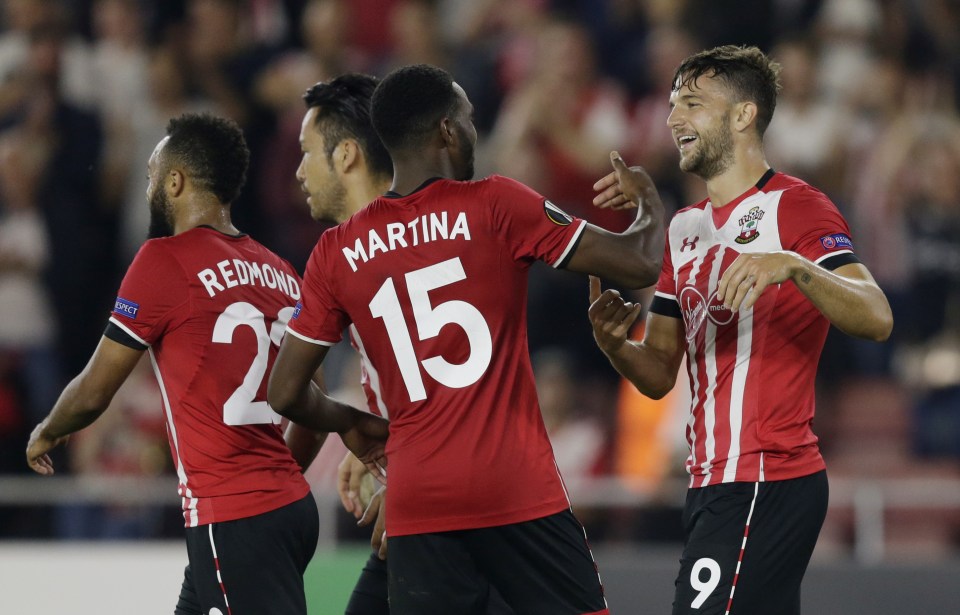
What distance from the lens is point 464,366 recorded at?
427 centimetres

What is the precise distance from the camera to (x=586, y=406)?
946cm

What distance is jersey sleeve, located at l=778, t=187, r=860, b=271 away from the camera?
14.1 ft

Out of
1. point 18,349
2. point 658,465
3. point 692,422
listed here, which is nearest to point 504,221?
point 692,422

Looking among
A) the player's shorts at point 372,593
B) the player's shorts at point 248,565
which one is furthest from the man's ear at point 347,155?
the player's shorts at point 372,593

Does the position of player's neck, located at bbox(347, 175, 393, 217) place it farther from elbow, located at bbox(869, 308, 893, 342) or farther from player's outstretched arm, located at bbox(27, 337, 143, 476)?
elbow, located at bbox(869, 308, 893, 342)

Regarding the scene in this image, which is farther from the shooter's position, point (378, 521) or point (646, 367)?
point (378, 521)

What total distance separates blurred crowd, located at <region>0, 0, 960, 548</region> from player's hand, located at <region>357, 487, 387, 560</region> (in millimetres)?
3845

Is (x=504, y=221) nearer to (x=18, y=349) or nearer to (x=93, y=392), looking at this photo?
(x=93, y=392)

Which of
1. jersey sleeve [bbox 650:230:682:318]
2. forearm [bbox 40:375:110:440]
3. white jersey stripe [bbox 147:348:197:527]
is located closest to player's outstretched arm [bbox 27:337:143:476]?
forearm [bbox 40:375:110:440]

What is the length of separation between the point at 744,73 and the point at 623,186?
22.9 inches

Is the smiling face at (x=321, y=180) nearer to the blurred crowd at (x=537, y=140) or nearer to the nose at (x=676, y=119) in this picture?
the nose at (x=676, y=119)

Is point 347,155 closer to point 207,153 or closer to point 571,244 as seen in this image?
point 207,153

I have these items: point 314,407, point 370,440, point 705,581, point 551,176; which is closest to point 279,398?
point 314,407

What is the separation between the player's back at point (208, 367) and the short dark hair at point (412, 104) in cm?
81
